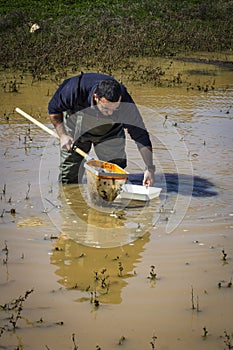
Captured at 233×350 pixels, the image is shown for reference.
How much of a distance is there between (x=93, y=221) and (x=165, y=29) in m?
13.7

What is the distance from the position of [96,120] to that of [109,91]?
852 mm

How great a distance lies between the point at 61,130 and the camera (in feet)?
23.1

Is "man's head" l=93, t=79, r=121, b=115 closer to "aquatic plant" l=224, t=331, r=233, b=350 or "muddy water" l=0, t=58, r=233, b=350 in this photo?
"muddy water" l=0, t=58, r=233, b=350

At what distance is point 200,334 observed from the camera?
4.47 metres

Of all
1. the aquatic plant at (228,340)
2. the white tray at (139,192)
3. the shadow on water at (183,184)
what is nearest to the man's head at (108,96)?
the white tray at (139,192)

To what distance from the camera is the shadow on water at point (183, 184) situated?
7656mm

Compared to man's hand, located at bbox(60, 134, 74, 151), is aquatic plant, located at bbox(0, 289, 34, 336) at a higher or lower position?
lower

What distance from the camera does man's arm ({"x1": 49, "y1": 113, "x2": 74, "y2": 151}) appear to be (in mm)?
6977

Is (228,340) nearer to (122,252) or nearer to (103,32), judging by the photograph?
(122,252)

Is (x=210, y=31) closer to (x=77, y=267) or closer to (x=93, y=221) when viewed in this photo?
(x=93, y=221)

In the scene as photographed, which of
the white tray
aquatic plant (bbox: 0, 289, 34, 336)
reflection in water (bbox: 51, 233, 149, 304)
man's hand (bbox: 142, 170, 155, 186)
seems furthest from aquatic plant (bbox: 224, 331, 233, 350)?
the white tray

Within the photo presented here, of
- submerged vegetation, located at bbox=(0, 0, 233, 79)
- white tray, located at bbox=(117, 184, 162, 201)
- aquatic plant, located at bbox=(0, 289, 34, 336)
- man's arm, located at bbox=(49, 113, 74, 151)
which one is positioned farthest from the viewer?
submerged vegetation, located at bbox=(0, 0, 233, 79)

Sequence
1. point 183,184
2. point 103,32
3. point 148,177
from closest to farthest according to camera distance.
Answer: point 148,177
point 183,184
point 103,32

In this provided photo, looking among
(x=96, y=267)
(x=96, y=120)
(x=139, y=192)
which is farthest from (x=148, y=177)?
(x=96, y=267)
